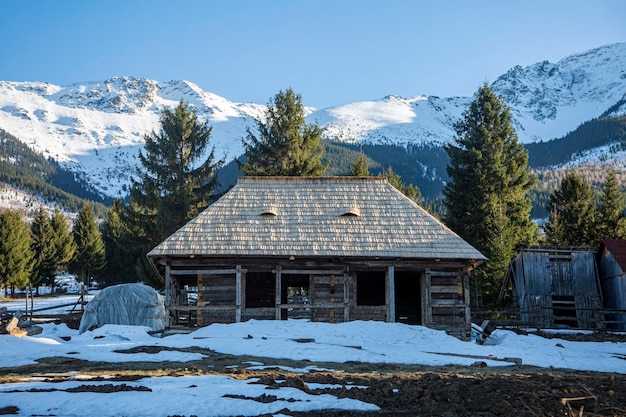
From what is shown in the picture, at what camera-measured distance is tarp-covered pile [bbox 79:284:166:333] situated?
26.4 meters

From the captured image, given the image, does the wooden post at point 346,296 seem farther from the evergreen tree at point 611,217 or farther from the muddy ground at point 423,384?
the evergreen tree at point 611,217

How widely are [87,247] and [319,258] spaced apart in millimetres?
47976

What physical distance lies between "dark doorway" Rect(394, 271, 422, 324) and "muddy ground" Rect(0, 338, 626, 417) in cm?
1268

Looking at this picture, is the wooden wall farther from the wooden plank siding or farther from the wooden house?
the wooden plank siding

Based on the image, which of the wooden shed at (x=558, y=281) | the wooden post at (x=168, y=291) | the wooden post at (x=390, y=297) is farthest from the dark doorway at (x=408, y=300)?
the wooden post at (x=168, y=291)

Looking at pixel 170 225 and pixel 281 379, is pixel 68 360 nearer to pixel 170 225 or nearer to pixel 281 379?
pixel 281 379

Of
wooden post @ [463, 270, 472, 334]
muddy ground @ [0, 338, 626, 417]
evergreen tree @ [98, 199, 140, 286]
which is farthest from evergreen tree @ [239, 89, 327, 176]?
muddy ground @ [0, 338, 626, 417]

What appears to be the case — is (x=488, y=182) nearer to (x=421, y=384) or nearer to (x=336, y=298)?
(x=336, y=298)

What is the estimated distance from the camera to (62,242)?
200 feet

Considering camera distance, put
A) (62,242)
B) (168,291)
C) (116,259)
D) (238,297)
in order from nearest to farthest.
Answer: (238,297), (168,291), (62,242), (116,259)

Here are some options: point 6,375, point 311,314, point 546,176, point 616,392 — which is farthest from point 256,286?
point 546,176

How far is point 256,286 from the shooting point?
88.8 feet

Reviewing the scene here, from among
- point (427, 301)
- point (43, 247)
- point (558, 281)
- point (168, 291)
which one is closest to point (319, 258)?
point (427, 301)

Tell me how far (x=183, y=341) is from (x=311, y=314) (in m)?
5.76
